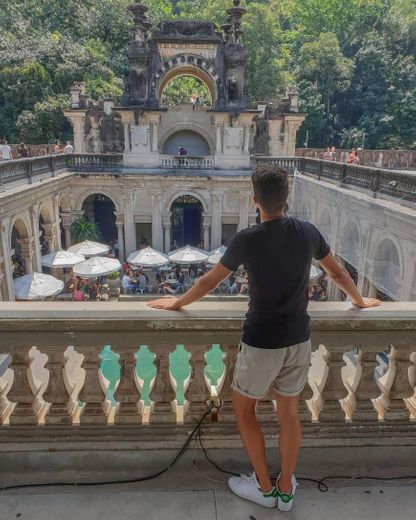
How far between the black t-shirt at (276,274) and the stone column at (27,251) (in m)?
16.8

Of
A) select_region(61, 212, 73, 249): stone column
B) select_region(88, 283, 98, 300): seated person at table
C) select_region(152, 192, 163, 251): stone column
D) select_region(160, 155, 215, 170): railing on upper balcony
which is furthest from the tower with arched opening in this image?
select_region(88, 283, 98, 300): seated person at table

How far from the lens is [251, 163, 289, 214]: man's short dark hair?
2363 millimetres

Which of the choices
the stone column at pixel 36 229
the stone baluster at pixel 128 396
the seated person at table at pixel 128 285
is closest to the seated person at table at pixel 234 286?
the seated person at table at pixel 128 285

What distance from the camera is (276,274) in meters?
2.36

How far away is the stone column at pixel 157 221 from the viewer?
2509 centimetres

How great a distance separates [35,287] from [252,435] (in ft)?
46.1

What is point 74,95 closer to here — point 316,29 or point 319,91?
point 319,91

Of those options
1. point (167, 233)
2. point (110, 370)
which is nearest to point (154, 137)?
point (167, 233)

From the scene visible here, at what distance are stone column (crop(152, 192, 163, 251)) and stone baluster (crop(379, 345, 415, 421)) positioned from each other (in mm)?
22896

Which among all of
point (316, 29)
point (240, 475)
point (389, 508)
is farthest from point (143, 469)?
point (316, 29)

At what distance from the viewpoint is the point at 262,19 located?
41.7m

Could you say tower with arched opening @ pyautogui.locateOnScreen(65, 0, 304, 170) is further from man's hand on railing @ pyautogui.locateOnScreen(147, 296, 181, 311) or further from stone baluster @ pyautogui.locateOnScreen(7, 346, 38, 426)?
stone baluster @ pyautogui.locateOnScreen(7, 346, 38, 426)

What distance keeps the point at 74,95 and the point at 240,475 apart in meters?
28.3

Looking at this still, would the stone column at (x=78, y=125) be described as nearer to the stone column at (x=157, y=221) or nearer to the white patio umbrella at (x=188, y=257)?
the stone column at (x=157, y=221)
